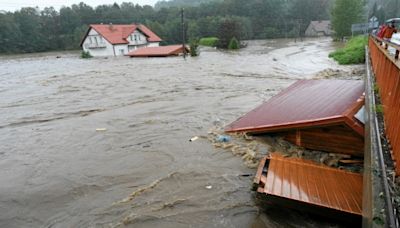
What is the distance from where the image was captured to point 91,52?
51.5m

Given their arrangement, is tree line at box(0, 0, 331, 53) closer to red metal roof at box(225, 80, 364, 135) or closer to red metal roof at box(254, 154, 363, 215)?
red metal roof at box(225, 80, 364, 135)

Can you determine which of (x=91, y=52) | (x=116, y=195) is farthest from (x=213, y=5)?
(x=116, y=195)

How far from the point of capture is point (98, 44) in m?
50.7

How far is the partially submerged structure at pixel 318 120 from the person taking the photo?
526 cm

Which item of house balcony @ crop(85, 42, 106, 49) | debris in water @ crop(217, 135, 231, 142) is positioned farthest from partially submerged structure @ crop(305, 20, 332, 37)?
debris in water @ crop(217, 135, 231, 142)

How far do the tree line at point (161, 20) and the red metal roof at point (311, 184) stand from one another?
5971 cm

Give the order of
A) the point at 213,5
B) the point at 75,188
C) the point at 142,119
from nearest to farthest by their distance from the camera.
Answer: the point at 75,188, the point at 142,119, the point at 213,5

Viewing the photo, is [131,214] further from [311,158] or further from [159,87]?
[159,87]

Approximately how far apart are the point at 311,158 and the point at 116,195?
3.60 meters

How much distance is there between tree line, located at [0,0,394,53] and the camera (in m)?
68.9

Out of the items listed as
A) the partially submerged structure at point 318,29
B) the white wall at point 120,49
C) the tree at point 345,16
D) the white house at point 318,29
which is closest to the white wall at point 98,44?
the white wall at point 120,49

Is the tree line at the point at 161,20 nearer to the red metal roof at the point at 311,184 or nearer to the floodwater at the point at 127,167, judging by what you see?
the floodwater at the point at 127,167

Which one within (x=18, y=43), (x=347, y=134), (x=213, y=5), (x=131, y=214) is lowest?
(x=131, y=214)

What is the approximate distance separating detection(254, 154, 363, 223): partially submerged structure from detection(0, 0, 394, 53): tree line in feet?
196
